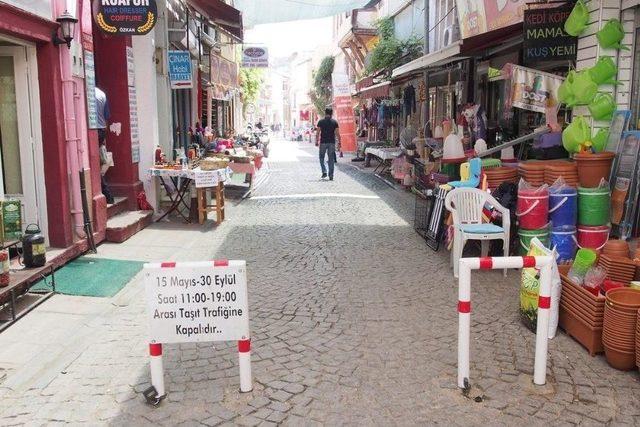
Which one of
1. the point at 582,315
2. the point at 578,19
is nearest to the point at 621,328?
the point at 582,315

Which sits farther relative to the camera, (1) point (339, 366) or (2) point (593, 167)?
(2) point (593, 167)

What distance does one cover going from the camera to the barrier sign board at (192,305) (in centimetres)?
383

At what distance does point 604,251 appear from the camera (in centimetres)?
541

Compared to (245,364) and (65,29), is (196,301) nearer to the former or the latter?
(245,364)

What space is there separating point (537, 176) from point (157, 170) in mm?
6182

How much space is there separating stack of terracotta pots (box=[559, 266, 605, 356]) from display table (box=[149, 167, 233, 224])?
250 inches

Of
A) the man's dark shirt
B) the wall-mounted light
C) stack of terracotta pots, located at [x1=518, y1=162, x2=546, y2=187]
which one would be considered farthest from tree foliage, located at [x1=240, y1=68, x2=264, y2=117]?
stack of terracotta pots, located at [x1=518, y1=162, x2=546, y2=187]

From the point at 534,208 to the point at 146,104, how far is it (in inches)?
274

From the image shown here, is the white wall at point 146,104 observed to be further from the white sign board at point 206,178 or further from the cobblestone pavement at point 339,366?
the cobblestone pavement at point 339,366

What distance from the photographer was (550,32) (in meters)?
7.40

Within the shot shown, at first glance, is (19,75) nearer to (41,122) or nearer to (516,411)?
(41,122)

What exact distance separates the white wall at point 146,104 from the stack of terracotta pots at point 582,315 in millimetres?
7507

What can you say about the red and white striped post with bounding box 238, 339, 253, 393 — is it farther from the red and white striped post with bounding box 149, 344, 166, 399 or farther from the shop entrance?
the shop entrance

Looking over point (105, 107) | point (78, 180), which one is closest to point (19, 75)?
point (78, 180)
